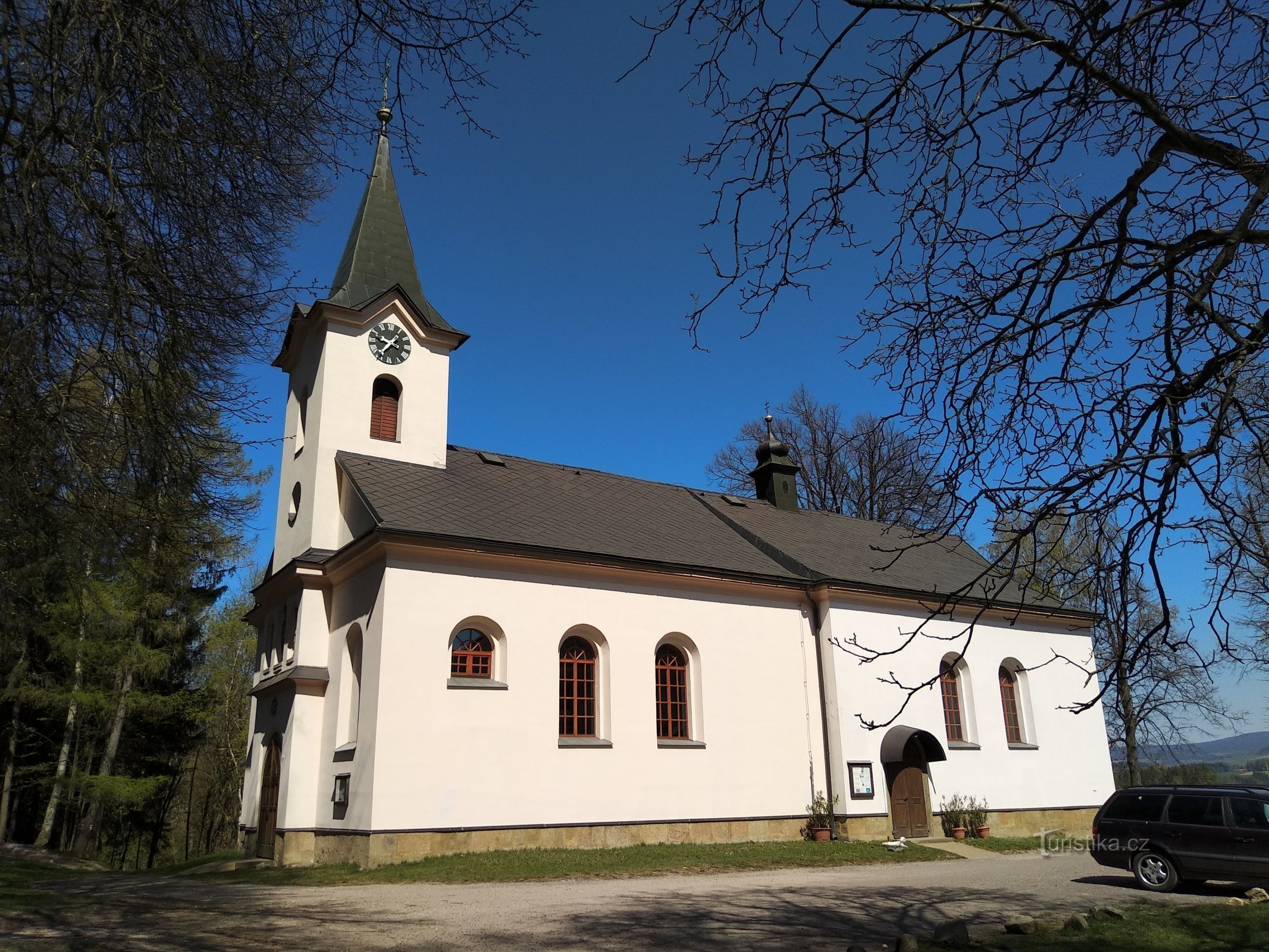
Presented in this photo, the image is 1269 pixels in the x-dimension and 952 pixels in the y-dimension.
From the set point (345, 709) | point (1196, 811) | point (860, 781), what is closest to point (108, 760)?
point (345, 709)

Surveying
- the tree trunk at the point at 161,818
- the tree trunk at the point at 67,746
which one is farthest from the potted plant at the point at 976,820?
the tree trunk at the point at 161,818

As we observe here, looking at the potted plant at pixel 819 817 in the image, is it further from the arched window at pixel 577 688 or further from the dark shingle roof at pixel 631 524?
the arched window at pixel 577 688

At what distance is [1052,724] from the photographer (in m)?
22.9

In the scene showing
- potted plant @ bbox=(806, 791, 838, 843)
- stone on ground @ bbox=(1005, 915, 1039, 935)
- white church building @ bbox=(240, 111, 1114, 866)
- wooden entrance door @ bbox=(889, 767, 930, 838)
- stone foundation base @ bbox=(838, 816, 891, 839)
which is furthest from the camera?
wooden entrance door @ bbox=(889, 767, 930, 838)

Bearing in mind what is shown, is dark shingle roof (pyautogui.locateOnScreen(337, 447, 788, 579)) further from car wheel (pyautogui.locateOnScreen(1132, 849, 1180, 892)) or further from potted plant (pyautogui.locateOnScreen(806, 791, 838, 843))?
car wheel (pyautogui.locateOnScreen(1132, 849, 1180, 892))

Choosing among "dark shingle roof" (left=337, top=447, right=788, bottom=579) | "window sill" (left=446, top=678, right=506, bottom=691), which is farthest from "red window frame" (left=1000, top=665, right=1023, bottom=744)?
"window sill" (left=446, top=678, right=506, bottom=691)

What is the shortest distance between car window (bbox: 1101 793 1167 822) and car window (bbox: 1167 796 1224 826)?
14 centimetres

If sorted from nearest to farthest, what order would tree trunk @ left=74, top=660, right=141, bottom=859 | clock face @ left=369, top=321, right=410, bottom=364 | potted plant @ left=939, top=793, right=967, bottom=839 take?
potted plant @ left=939, top=793, right=967, bottom=839, clock face @ left=369, top=321, right=410, bottom=364, tree trunk @ left=74, top=660, right=141, bottom=859

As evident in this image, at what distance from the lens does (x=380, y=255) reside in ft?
69.7

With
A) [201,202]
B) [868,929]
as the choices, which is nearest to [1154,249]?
[201,202]

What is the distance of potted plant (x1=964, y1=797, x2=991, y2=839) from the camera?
1961cm

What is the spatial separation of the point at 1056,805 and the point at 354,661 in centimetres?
1716

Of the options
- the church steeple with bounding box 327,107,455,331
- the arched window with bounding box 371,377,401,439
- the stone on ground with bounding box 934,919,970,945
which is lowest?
the stone on ground with bounding box 934,919,970,945

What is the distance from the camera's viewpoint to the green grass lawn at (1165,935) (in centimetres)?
726
